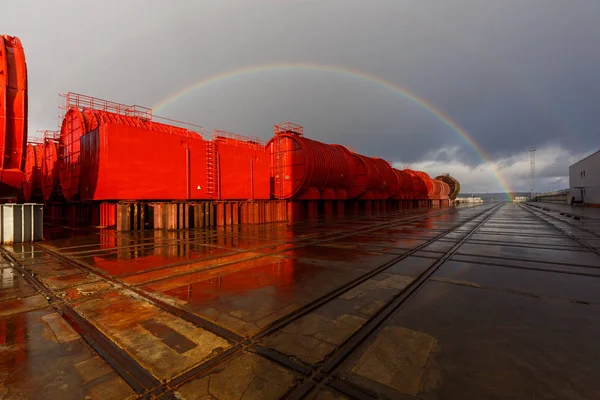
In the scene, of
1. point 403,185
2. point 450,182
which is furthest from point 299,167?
point 450,182

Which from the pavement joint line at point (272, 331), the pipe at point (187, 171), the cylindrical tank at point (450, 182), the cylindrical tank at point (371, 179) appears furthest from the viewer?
the cylindrical tank at point (450, 182)

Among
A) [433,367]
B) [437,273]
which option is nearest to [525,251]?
[437,273]

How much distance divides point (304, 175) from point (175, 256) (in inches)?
529

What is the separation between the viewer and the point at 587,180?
40719 mm

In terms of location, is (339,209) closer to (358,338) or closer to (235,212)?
(235,212)

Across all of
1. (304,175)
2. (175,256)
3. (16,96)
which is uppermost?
(16,96)

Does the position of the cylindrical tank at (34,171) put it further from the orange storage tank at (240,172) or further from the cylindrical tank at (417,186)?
the cylindrical tank at (417,186)

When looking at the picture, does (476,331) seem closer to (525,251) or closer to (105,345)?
(105,345)

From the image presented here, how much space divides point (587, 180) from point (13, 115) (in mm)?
61742

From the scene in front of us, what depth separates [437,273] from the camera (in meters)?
5.64

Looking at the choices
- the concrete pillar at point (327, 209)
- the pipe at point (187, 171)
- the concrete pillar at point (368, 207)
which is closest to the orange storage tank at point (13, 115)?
the pipe at point (187, 171)

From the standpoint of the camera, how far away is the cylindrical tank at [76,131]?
16.8 metres

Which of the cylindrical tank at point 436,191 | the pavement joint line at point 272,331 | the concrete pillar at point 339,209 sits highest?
the cylindrical tank at point 436,191

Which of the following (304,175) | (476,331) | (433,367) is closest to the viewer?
(433,367)
